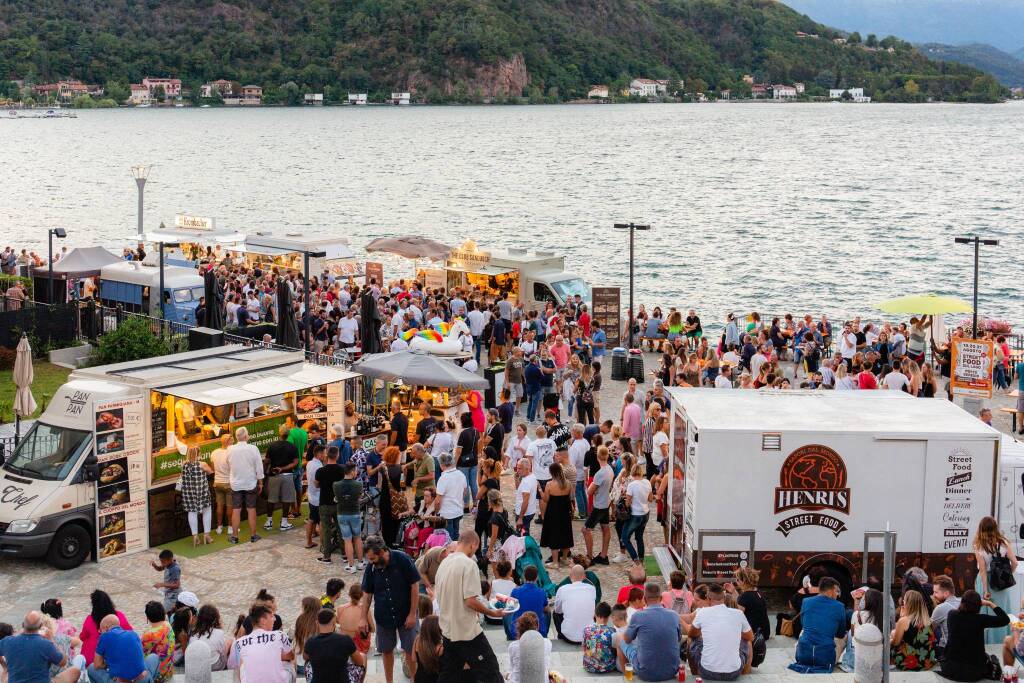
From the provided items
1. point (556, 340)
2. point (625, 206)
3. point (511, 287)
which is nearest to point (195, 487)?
point (556, 340)

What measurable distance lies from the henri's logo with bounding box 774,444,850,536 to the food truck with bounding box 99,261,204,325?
62.0 ft

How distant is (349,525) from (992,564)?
725cm

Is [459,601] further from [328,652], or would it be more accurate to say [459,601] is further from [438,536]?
[438,536]

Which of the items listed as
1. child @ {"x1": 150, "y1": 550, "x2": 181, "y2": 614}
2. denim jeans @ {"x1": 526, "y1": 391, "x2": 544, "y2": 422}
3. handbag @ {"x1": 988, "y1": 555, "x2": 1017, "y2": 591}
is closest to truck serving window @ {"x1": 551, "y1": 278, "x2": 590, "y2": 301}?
denim jeans @ {"x1": 526, "y1": 391, "x2": 544, "y2": 422}

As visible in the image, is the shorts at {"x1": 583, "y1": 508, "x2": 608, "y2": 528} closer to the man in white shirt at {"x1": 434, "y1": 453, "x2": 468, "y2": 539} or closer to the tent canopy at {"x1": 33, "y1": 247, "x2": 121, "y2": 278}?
the man in white shirt at {"x1": 434, "y1": 453, "x2": 468, "y2": 539}

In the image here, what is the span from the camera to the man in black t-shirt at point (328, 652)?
29.8ft

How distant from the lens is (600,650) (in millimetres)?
10516

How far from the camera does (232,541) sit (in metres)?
15.5

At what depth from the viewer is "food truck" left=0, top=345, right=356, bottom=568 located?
47.1 ft

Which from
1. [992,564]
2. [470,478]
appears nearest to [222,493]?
[470,478]

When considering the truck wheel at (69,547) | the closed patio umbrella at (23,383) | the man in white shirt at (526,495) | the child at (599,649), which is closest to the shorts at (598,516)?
the man in white shirt at (526,495)

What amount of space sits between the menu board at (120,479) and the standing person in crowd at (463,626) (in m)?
6.71

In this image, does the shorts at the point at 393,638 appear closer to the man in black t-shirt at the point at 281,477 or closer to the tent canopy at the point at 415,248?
the man in black t-shirt at the point at 281,477

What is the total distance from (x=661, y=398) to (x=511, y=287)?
13417mm
